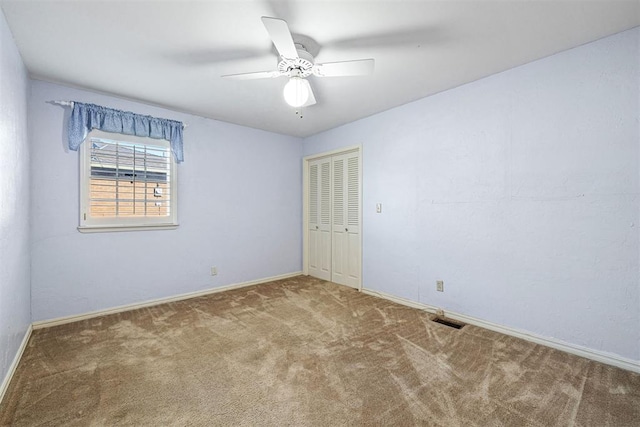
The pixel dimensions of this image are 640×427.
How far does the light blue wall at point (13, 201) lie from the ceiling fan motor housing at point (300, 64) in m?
1.82

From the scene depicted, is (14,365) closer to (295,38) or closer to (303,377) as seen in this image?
(303,377)

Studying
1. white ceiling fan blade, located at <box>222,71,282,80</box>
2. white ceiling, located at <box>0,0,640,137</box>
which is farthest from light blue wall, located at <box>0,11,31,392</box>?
white ceiling fan blade, located at <box>222,71,282,80</box>

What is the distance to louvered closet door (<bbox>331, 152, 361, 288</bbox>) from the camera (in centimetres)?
416

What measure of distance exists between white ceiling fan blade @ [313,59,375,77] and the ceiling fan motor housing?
→ 0.07 m

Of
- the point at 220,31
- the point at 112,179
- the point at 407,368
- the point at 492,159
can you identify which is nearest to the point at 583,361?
the point at 407,368

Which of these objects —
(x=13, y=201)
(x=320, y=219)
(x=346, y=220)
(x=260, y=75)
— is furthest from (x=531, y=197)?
(x=13, y=201)

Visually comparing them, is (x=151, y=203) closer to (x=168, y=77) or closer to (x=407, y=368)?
(x=168, y=77)

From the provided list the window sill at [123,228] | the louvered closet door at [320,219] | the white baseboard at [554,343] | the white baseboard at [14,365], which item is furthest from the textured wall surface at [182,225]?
the white baseboard at [554,343]

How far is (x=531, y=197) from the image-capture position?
251 cm

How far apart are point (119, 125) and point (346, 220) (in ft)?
10.2

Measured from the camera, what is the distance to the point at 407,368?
6.83 ft

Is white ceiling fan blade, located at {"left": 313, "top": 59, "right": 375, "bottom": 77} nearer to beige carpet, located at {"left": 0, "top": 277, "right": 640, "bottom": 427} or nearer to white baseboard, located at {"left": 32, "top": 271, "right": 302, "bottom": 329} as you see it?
beige carpet, located at {"left": 0, "top": 277, "right": 640, "bottom": 427}

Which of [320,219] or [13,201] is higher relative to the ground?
[13,201]

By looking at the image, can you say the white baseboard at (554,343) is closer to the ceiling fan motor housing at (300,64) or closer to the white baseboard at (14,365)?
the ceiling fan motor housing at (300,64)
